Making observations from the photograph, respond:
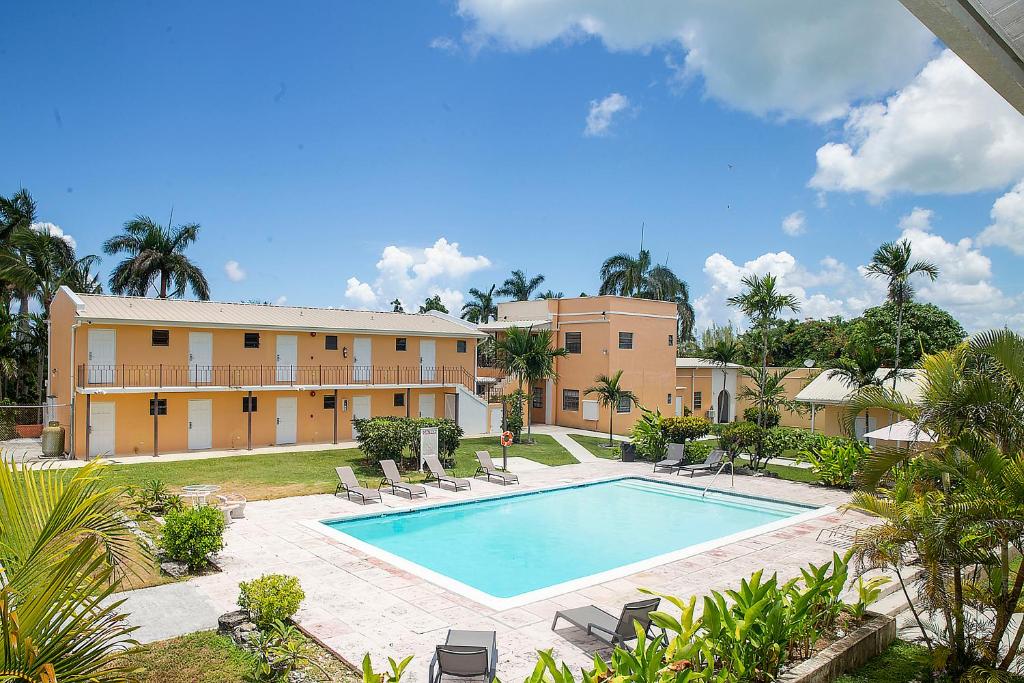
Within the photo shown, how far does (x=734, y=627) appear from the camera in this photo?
6340mm

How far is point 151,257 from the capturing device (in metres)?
34.3

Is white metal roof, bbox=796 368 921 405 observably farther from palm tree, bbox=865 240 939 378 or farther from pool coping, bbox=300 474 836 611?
pool coping, bbox=300 474 836 611

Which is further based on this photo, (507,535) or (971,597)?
(507,535)

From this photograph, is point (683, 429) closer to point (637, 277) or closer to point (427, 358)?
point (427, 358)

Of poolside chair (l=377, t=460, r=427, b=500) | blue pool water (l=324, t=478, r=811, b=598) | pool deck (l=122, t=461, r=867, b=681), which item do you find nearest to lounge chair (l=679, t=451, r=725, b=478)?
blue pool water (l=324, t=478, r=811, b=598)

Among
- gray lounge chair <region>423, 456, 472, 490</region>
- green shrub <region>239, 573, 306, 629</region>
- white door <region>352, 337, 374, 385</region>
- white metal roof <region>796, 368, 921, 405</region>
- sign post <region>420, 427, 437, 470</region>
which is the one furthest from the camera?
white door <region>352, 337, 374, 385</region>

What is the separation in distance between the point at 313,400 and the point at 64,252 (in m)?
16.5

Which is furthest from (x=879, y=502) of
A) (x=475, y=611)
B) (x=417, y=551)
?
(x=417, y=551)

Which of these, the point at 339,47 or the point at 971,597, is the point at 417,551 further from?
the point at 339,47

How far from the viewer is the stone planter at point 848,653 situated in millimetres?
6360

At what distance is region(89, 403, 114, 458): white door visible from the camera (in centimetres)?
2150

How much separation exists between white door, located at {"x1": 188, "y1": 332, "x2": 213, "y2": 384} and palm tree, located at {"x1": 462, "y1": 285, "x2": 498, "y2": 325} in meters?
30.0

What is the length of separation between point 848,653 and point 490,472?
44.6ft

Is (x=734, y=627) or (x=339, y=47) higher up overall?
(x=339, y=47)
